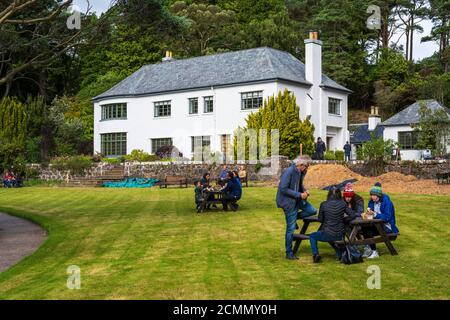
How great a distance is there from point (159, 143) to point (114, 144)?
4.88 m

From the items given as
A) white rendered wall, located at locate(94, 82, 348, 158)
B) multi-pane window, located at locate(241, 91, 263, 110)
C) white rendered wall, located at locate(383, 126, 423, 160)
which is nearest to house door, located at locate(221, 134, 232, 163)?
white rendered wall, located at locate(94, 82, 348, 158)

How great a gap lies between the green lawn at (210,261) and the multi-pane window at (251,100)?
2438 cm

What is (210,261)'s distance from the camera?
35.5 ft

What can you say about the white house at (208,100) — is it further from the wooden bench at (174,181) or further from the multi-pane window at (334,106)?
the wooden bench at (174,181)

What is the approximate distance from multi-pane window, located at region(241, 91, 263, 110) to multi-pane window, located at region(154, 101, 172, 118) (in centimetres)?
713

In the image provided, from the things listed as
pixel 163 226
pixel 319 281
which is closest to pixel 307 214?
pixel 319 281

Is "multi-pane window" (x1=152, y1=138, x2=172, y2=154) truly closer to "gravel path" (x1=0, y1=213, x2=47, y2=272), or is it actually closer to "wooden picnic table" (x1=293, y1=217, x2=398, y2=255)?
"gravel path" (x1=0, y1=213, x2=47, y2=272)

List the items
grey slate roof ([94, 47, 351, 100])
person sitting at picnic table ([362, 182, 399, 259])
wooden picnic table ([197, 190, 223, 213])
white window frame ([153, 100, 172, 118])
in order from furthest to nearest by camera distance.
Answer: white window frame ([153, 100, 172, 118]) < grey slate roof ([94, 47, 351, 100]) < wooden picnic table ([197, 190, 223, 213]) < person sitting at picnic table ([362, 182, 399, 259])

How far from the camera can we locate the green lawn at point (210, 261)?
8539 millimetres

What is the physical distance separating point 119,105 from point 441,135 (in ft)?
86.2

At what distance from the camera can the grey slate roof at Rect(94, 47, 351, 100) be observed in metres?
43.8

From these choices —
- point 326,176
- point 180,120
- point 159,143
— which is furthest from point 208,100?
point 326,176

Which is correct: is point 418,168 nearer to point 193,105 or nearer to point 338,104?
point 338,104

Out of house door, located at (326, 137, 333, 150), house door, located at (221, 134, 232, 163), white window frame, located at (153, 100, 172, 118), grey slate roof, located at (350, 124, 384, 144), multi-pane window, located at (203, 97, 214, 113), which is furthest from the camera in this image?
grey slate roof, located at (350, 124, 384, 144)
